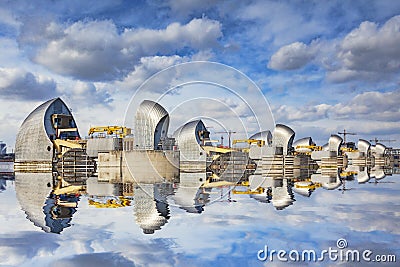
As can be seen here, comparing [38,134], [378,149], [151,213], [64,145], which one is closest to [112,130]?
[64,145]

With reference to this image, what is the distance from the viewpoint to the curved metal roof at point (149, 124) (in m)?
51.2

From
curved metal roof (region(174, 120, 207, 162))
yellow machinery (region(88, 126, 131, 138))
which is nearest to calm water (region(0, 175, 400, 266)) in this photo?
yellow machinery (region(88, 126, 131, 138))

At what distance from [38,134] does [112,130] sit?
15576mm

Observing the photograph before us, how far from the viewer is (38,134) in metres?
65.9

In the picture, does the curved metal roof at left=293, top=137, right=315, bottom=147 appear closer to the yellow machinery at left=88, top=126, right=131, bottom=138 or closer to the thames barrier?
the thames barrier

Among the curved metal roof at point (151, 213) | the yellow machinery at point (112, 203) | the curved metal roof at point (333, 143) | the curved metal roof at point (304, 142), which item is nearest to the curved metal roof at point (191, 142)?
the curved metal roof at point (304, 142)

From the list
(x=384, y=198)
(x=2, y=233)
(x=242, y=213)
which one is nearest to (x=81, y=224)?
(x=2, y=233)

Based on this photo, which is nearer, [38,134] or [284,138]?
[38,134]

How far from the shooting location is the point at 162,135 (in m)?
53.7

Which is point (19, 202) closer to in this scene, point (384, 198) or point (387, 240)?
point (387, 240)

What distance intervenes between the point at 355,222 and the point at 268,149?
185 feet

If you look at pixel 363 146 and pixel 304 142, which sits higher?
pixel 304 142

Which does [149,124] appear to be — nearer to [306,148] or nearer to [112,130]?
[112,130]

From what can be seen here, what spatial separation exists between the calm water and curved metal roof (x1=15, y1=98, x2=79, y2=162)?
48.0m
